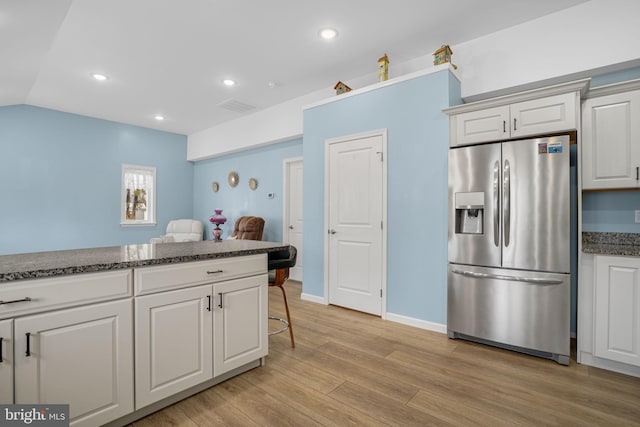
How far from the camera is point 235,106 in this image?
5.46 metres

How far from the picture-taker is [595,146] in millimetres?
2506

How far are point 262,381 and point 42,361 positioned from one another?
1273mm

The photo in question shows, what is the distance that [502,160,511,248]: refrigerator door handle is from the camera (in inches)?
106

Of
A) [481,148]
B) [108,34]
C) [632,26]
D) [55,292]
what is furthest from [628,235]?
[108,34]

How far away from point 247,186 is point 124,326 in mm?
4934

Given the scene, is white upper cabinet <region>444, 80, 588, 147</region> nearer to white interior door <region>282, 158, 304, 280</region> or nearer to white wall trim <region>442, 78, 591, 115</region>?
white wall trim <region>442, 78, 591, 115</region>

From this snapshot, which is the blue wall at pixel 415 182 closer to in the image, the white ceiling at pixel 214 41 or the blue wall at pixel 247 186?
the white ceiling at pixel 214 41

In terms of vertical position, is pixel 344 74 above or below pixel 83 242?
above

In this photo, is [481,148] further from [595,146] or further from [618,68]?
[618,68]

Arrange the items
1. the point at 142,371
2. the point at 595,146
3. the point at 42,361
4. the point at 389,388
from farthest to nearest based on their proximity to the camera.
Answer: the point at 595,146
the point at 389,388
the point at 142,371
the point at 42,361

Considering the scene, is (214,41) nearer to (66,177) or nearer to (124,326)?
(124,326)

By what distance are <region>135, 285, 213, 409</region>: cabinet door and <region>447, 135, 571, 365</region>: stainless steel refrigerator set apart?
2.23 meters

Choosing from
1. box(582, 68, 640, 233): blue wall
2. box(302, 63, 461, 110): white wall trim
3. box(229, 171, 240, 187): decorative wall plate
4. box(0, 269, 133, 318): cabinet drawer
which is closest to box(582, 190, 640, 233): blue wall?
box(582, 68, 640, 233): blue wall

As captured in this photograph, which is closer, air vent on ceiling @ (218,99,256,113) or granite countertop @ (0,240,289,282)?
granite countertop @ (0,240,289,282)
